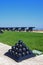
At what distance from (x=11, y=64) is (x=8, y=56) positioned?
1.37 meters

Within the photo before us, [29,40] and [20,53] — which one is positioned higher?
[20,53]

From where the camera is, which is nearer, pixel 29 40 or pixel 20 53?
pixel 20 53

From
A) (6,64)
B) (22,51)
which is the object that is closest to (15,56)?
(22,51)

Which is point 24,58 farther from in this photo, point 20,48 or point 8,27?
point 8,27

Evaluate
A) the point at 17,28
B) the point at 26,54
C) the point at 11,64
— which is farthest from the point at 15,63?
the point at 17,28

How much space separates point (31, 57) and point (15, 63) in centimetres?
101

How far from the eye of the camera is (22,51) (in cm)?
802

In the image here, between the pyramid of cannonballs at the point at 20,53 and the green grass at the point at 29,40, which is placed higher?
the pyramid of cannonballs at the point at 20,53

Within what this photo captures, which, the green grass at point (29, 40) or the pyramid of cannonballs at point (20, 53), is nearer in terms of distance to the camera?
the pyramid of cannonballs at point (20, 53)

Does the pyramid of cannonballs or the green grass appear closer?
the pyramid of cannonballs

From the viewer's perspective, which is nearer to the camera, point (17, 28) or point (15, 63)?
point (15, 63)

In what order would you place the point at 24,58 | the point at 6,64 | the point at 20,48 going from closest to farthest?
the point at 6,64, the point at 24,58, the point at 20,48

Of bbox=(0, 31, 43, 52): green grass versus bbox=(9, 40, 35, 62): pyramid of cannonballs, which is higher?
bbox=(9, 40, 35, 62): pyramid of cannonballs

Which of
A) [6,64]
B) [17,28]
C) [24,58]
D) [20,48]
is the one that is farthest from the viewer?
[17,28]
